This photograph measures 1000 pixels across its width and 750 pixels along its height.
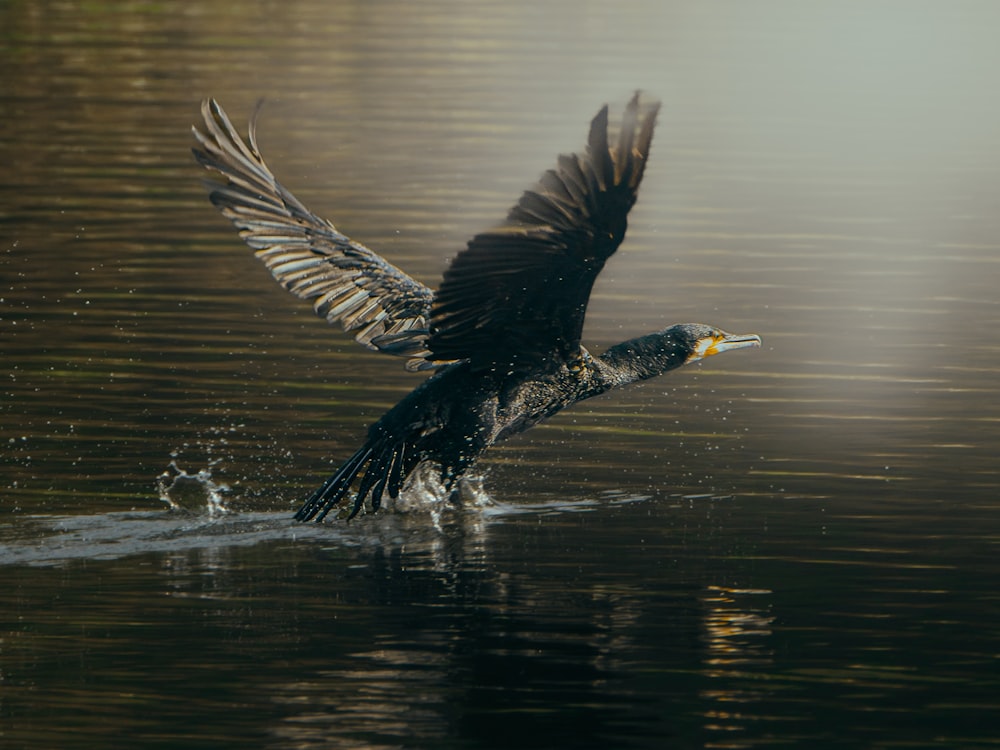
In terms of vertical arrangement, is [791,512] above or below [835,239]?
below

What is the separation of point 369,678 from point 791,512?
301 centimetres

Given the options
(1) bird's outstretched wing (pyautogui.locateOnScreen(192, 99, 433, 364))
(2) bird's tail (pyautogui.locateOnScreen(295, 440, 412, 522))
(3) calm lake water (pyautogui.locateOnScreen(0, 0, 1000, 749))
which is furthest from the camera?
(1) bird's outstretched wing (pyautogui.locateOnScreen(192, 99, 433, 364))

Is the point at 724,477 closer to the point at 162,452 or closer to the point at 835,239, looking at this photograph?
the point at 162,452

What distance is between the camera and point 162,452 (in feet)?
33.3

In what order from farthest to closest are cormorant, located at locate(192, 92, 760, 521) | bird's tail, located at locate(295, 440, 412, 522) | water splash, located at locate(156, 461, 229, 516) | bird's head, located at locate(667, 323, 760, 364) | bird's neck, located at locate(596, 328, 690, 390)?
1. bird's head, located at locate(667, 323, 760, 364)
2. bird's neck, located at locate(596, 328, 690, 390)
3. water splash, located at locate(156, 461, 229, 516)
4. bird's tail, located at locate(295, 440, 412, 522)
5. cormorant, located at locate(192, 92, 760, 521)

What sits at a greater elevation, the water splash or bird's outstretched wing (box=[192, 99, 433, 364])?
bird's outstretched wing (box=[192, 99, 433, 364])

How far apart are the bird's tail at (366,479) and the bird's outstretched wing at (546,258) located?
56 cm

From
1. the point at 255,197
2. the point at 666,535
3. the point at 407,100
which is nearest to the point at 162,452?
the point at 255,197

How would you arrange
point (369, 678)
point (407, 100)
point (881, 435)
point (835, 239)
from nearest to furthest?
point (369, 678)
point (881, 435)
point (835, 239)
point (407, 100)

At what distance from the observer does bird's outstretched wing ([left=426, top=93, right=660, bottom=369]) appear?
7707 millimetres

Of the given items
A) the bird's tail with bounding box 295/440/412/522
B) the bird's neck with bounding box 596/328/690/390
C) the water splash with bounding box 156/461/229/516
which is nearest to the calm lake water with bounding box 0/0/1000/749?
the water splash with bounding box 156/461/229/516

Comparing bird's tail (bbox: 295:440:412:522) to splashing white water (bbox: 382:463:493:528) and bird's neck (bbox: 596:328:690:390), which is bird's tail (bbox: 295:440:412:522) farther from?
bird's neck (bbox: 596:328:690:390)

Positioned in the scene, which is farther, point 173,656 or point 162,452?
point 162,452

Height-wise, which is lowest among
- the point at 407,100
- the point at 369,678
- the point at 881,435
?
the point at 369,678
